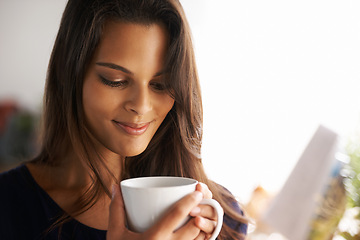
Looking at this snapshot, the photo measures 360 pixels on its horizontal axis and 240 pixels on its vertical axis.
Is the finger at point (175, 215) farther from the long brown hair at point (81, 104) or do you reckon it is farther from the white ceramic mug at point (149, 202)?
the long brown hair at point (81, 104)

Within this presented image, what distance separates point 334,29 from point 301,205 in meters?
2.39

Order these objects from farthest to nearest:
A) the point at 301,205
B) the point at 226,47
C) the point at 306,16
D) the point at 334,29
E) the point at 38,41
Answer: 1. the point at 38,41
2. the point at 226,47
3. the point at 306,16
4. the point at 334,29
5. the point at 301,205

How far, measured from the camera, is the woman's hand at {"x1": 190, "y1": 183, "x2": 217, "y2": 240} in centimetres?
61

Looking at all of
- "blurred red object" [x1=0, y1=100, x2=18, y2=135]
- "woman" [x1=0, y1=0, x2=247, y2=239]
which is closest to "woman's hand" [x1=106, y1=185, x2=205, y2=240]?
"woman" [x1=0, y1=0, x2=247, y2=239]

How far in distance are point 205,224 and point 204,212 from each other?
0.02 metres

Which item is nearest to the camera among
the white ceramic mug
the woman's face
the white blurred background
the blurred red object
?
the white ceramic mug

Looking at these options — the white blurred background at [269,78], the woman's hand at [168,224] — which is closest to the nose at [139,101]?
the woman's hand at [168,224]

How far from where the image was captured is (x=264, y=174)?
3434 mm

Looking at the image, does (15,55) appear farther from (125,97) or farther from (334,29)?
(125,97)

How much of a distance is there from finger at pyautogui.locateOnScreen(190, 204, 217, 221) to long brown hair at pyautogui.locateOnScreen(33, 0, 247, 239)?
0.39 m

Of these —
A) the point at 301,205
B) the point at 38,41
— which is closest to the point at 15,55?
the point at 38,41

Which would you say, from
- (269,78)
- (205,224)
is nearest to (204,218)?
(205,224)

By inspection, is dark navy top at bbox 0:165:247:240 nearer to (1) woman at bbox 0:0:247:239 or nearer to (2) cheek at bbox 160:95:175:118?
(1) woman at bbox 0:0:247:239

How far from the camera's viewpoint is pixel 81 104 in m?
0.97
